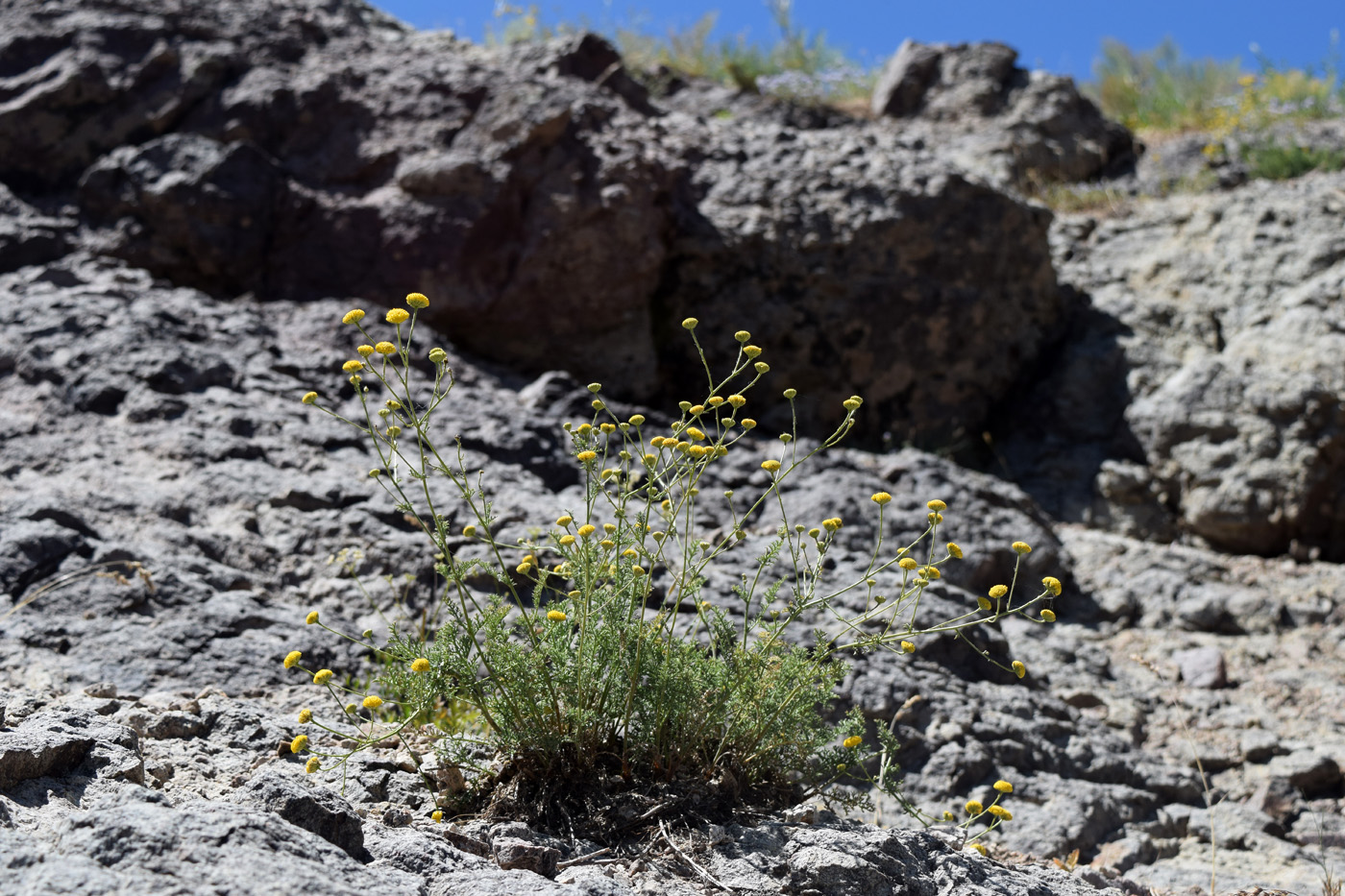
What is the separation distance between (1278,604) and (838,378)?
8.24 ft

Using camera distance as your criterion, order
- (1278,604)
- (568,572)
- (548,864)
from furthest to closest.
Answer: (1278,604) → (568,572) → (548,864)

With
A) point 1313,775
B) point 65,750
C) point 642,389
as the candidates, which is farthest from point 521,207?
point 1313,775

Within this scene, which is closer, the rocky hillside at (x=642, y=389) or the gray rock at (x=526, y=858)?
the gray rock at (x=526, y=858)

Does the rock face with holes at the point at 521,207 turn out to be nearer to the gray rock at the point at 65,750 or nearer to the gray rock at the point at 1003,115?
the gray rock at the point at 1003,115

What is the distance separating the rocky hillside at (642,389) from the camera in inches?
130

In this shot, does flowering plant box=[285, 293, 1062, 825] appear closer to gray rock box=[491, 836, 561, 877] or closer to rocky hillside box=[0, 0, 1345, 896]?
rocky hillside box=[0, 0, 1345, 896]

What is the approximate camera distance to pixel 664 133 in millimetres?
6449

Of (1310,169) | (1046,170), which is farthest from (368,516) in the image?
(1310,169)

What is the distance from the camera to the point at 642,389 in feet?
19.1

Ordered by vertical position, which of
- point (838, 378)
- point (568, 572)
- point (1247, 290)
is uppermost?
point (1247, 290)

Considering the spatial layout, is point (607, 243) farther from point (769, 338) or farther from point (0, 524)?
point (0, 524)

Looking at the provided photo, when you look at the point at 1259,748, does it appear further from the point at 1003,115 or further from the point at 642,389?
the point at 1003,115

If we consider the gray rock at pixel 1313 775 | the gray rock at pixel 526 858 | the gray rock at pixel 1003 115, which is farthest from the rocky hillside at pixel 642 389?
the gray rock at pixel 1003 115

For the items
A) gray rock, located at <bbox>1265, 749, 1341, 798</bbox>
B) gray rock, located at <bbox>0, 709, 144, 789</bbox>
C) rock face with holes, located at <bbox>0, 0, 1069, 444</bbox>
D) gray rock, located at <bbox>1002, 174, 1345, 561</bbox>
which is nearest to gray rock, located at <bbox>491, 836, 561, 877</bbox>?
gray rock, located at <bbox>0, 709, 144, 789</bbox>
